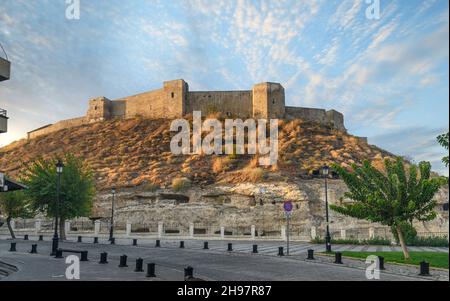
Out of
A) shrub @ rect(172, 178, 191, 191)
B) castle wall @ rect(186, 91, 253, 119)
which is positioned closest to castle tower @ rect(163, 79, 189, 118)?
castle wall @ rect(186, 91, 253, 119)

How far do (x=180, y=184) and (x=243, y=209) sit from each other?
9.20 m

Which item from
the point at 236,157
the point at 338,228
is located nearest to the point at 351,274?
the point at 338,228

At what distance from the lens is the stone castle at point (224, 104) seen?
65.6 m

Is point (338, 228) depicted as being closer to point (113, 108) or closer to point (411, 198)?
point (411, 198)

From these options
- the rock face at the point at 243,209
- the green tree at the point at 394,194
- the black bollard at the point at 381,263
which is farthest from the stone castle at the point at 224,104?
the black bollard at the point at 381,263

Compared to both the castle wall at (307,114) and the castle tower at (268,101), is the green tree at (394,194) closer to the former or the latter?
the castle tower at (268,101)

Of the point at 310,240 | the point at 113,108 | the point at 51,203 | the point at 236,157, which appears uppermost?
the point at 113,108

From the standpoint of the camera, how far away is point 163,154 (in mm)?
60062

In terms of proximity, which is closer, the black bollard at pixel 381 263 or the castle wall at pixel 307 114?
the black bollard at pixel 381 263

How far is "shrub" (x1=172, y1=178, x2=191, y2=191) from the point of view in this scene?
4481 cm

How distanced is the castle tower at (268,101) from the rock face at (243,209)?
77.1 feet

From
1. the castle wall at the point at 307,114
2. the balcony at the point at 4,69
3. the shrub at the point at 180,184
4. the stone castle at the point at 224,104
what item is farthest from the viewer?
the castle wall at the point at 307,114

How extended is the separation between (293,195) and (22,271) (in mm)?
29326

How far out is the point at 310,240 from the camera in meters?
30.2
